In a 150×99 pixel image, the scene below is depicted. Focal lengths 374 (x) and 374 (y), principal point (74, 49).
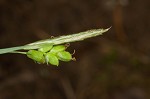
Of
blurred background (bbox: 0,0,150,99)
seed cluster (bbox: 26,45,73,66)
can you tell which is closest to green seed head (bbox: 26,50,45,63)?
seed cluster (bbox: 26,45,73,66)

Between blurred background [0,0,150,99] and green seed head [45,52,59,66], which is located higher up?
blurred background [0,0,150,99]

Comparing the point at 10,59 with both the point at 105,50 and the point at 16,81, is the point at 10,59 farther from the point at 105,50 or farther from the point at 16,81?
the point at 105,50

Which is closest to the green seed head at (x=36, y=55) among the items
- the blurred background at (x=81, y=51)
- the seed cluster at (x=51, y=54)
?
the seed cluster at (x=51, y=54)

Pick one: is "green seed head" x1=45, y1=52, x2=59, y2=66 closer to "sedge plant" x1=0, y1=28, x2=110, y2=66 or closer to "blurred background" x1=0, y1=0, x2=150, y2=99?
"sedge plant" x1=0, y1=28, x2=110, y2=66

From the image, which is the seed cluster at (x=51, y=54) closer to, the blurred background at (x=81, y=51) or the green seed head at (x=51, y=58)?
the green seed head at (x=51, y=58)

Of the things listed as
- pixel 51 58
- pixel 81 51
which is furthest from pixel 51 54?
pixel 81 51

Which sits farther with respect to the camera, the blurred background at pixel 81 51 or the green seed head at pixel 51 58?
the blurred background at pixel 81 51

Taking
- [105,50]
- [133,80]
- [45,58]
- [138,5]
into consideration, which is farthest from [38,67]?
[45,58]
